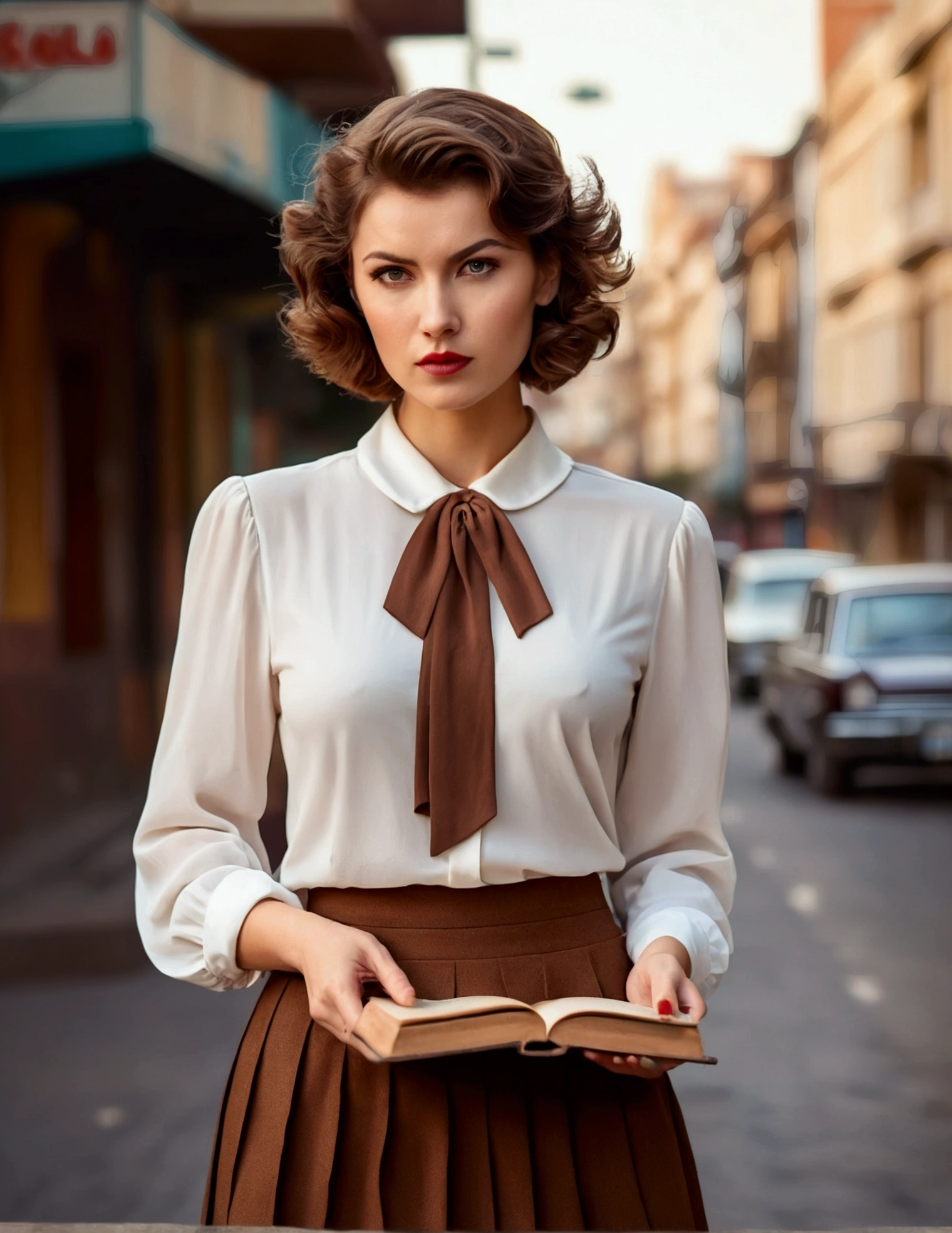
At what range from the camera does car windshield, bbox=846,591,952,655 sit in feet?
35.8

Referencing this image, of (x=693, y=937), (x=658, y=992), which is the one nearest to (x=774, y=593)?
(x=693, y=937)

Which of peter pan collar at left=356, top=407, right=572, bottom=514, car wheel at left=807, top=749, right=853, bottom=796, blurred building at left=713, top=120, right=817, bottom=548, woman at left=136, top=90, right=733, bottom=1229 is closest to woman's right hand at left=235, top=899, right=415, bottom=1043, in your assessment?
woman at left=136, top=90, right=733, bottom=1229

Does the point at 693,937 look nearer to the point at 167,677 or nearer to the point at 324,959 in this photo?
the point at 324,959

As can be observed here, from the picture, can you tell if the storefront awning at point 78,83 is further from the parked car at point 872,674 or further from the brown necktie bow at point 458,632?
the brown necktie bow at point 458,632

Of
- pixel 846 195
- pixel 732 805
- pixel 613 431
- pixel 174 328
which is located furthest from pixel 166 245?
pixel 613 431

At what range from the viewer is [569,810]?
172 centimetres

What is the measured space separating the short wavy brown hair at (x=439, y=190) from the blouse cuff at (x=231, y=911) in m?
0.57

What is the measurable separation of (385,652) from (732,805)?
368 inches

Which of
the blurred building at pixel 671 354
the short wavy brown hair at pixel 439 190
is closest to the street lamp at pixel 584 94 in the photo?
the short wavy brown hair at pixel 439 190

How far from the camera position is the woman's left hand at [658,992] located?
154cm

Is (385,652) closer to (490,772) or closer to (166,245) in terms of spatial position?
(490,772)

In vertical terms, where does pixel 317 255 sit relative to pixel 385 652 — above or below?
above

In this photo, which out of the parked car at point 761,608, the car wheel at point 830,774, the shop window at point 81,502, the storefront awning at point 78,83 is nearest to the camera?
the storefront awning at point 78,83

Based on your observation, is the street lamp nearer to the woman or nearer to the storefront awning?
the storefront awning
